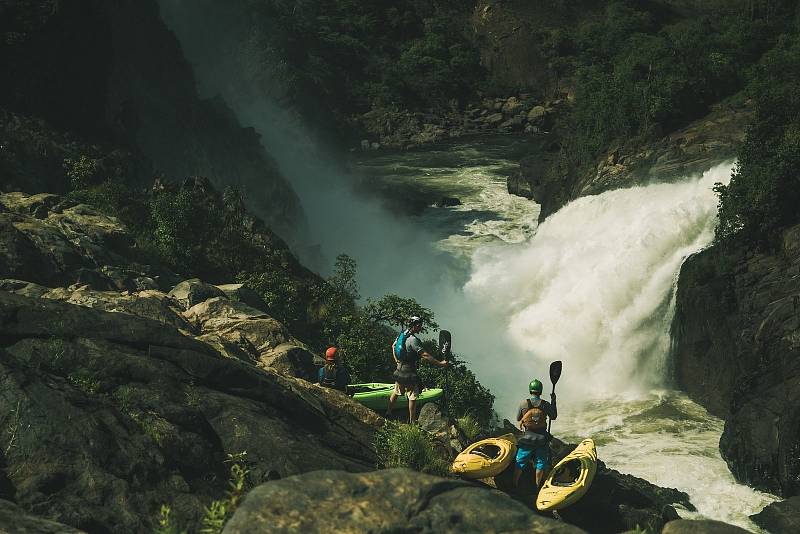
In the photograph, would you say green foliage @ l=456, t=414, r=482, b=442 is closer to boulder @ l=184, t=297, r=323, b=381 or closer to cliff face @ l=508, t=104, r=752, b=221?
boulder @ l=184, t=297, r=323, b=381

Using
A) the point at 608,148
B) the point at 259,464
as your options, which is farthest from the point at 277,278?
the point at 608,148

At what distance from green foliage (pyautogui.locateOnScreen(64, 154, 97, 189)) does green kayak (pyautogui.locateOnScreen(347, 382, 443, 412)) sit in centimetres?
1082

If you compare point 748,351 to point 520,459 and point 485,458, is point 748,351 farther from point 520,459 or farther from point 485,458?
point 485,458

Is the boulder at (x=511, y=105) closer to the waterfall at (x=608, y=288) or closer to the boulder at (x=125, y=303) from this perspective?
the waterfall at (x=608, y=288)

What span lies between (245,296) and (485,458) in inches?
292

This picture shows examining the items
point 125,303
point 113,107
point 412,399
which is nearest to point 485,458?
point 412,399

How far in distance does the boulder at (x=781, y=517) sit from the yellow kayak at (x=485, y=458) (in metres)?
6.78

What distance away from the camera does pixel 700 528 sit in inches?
251

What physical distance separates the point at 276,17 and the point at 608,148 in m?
51.8

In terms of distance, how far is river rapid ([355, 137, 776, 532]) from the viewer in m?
19.4

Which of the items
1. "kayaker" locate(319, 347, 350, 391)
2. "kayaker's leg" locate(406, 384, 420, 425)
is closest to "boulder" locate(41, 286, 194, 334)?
"kayaker" locate(319, 347, 350, 391)

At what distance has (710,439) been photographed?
65.6 ft

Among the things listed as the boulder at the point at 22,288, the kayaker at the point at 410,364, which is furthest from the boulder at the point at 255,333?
the boulder at the point at 22,288

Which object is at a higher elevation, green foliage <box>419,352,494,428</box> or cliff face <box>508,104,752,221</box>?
cliff face <box>508,104,752,221</box>
